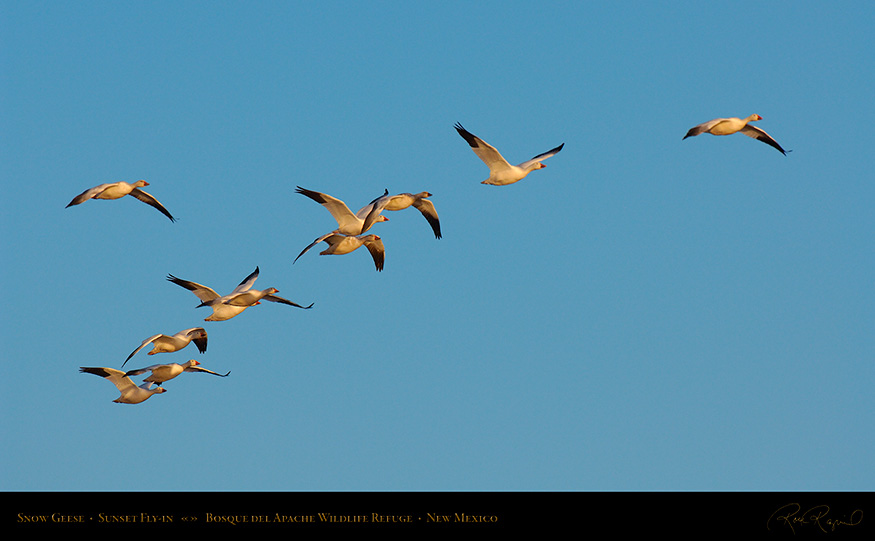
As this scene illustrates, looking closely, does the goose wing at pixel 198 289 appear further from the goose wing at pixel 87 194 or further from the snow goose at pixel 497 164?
the snow goose at pixel 497 164

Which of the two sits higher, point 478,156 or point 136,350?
point 478,156

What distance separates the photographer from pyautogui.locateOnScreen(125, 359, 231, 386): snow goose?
23.9 meters

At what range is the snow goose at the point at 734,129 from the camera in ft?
75.9

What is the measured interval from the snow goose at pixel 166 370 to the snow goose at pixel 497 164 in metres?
7.47

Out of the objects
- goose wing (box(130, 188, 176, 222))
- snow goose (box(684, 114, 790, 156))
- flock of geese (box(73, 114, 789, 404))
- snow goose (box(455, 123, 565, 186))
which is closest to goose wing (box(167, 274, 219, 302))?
flock of geese (box(73, 114, 789, 404))

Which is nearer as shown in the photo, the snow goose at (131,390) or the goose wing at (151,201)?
the snow goose at (131,390)

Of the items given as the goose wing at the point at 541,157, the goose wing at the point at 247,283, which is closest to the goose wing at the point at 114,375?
the goose wing at the point at 247,283
